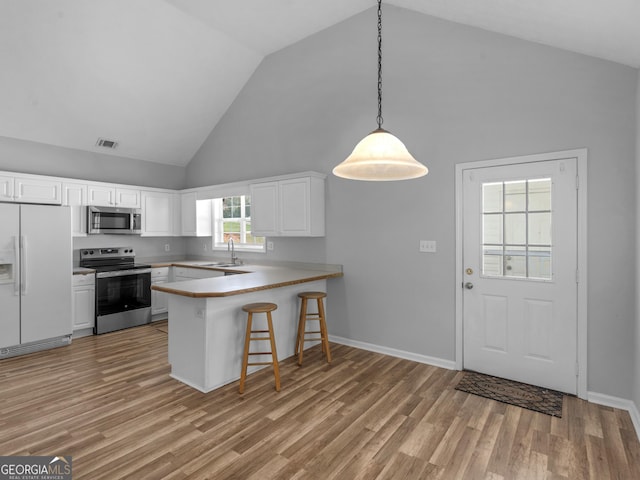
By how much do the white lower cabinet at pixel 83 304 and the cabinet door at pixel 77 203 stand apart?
693mm

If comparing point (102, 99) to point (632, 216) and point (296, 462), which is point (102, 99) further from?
point (632, 216)

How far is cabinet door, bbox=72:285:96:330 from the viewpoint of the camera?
15.1ft

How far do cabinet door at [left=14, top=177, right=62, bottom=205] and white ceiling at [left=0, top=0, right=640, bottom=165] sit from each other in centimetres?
63

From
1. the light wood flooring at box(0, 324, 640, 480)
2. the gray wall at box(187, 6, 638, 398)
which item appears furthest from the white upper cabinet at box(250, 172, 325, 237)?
the light wood flooring at box(0, 324, 640, 480)

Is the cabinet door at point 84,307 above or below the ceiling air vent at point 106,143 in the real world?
below

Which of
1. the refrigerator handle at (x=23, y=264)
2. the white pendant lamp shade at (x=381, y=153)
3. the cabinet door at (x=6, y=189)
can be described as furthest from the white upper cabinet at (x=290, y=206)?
the cabinet door at (x=6, y=189)

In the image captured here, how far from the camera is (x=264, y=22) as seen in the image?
430 cm

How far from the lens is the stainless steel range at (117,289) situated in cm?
484

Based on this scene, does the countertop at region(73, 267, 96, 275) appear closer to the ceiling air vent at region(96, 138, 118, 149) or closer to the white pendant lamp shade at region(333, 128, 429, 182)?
the ceiling air vent at region(96, 138, 118, 149)

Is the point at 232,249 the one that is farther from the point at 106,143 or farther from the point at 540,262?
the point at 540,262

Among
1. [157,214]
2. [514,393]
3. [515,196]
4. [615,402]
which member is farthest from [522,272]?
[157,214]

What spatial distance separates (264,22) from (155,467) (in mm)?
4483

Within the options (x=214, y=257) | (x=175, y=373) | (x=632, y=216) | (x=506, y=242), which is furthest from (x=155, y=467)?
(x=214, y=257)

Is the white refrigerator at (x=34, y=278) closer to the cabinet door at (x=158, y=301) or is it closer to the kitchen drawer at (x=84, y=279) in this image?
the kitchen drawer at (x=84, y=279)
